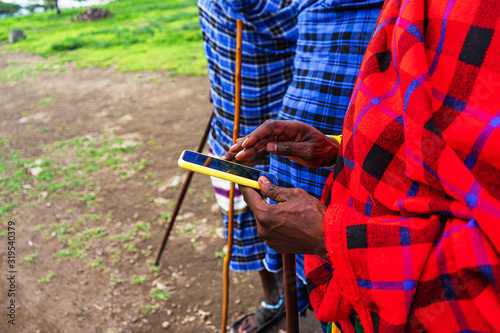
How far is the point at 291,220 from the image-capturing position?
3.19 feet

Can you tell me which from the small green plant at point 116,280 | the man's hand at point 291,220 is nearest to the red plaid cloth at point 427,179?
the man's hand at point 291,220

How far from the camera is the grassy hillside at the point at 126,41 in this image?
796 cm

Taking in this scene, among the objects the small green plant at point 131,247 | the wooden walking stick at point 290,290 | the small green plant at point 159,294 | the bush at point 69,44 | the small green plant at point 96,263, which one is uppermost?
the wooden walking stick at point 290,290

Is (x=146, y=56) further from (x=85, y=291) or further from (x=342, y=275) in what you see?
(x=342, y=275)

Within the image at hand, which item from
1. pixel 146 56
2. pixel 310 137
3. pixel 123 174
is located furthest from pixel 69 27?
pixel 310 137

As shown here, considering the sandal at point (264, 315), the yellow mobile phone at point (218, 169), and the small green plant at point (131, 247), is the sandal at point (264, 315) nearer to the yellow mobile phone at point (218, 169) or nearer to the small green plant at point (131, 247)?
the small green plant at point (131, 247)

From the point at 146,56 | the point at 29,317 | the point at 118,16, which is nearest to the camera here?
the point at 29,317

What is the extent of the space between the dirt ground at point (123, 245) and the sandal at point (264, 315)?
0.07 m

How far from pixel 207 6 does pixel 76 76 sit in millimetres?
6218

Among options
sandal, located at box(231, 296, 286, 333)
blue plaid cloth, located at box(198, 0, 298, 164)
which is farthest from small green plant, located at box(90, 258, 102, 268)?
blue plaid cloth, located at box(198, 0, 298, 164)

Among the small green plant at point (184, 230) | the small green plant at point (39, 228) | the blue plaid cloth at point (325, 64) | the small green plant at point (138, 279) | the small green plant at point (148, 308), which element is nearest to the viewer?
the blue plaid cloth at point (325, 64)

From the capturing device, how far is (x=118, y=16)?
14.5 m

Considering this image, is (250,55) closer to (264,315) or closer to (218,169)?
(218,169)

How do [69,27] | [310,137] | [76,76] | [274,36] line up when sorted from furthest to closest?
[69,27] < [76,76] < [274,36] < [310,137]
